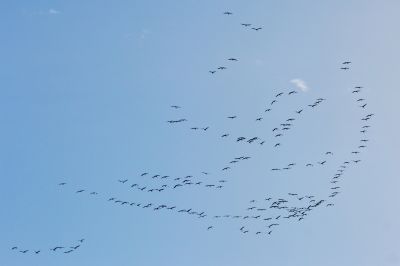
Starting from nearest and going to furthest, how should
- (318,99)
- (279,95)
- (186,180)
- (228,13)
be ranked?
(228,13)
(279,95)
(318,99)
(186,180)

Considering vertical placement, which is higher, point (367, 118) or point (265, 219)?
point (367, 118)

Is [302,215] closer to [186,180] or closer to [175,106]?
[186,180]

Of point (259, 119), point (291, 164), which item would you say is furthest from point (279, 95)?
point (291, 164)

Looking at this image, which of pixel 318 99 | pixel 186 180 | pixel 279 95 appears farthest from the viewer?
pixel 186 180

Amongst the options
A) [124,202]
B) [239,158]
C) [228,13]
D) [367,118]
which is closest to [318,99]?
[367,118]

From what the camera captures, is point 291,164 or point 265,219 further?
point 265,219

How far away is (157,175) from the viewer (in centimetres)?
12381

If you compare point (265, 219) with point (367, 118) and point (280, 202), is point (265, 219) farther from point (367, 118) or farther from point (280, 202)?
point (367, 118)

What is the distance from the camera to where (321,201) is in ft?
395

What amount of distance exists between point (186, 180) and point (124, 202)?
13.8 meters

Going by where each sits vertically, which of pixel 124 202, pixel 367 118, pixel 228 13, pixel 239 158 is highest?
pixel 228 13

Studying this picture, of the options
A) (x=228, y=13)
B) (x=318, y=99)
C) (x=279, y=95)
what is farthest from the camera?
(x=318, y=99)

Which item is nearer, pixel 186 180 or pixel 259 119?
pixel 259 119

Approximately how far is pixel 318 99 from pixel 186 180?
83.1 ft
